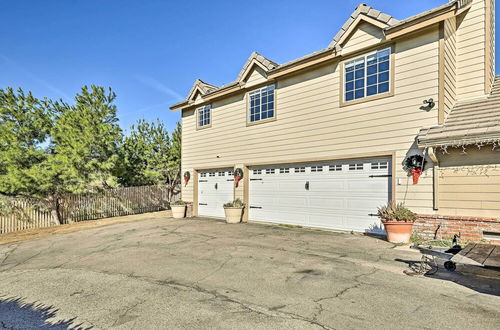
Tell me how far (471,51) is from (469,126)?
2.71 m

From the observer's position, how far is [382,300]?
3.69 meters

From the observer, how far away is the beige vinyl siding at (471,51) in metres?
7.51

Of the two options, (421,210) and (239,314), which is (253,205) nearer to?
(421,210)

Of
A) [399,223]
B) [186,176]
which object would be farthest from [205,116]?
[399,223]

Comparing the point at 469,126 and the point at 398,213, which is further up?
the point at 469,126

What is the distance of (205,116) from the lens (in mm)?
13484

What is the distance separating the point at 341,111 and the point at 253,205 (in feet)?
16.7

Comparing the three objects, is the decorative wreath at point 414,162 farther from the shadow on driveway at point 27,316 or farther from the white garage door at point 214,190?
the shadow on driveway at point 27,316

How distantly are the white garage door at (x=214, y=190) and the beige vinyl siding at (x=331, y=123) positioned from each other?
19.4 inches

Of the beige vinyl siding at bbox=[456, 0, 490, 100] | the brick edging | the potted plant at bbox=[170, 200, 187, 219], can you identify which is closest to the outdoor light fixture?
the beige vinyl siding at bbox=[456, 0, 490, 100]

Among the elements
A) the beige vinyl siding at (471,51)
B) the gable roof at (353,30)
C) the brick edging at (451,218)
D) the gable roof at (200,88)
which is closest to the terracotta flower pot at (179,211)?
the gable roof at (200,88)

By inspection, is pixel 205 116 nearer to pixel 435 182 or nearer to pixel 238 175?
pixel 238 175

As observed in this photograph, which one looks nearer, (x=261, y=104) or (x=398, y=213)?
(x=398, y=213)

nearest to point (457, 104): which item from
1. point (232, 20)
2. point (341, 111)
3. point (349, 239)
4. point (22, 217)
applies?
point (341, 111)
